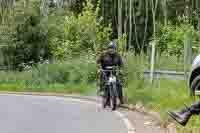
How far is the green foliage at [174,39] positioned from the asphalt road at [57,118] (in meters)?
8.22

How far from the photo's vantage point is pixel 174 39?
28.2 meters

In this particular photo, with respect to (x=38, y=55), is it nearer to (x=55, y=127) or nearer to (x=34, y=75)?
(x=34, y=75)

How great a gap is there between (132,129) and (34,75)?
716 inches

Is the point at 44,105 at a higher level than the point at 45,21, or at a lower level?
lower

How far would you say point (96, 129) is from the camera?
11922 mm

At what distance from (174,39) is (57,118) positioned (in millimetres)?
15104

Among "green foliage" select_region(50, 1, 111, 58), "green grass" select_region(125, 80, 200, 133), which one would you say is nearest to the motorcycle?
"green grass" select_region(125, 80, 200, 133)

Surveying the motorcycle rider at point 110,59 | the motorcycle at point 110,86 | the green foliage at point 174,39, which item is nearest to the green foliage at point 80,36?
the green foliage at point 174,39

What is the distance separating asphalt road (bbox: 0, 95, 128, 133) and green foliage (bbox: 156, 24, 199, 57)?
8223 mm

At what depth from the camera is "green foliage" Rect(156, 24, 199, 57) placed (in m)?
25.5

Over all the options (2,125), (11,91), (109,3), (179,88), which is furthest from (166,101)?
(109,3)

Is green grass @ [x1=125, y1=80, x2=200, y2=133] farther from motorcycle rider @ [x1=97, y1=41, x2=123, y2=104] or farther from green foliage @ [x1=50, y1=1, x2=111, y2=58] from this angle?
green foliage @ [x1=50, y1=1, x2=111, y2=58]

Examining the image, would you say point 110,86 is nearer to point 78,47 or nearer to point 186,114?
point 186,114

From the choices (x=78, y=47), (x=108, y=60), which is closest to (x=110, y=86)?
(x=108, y=60)
